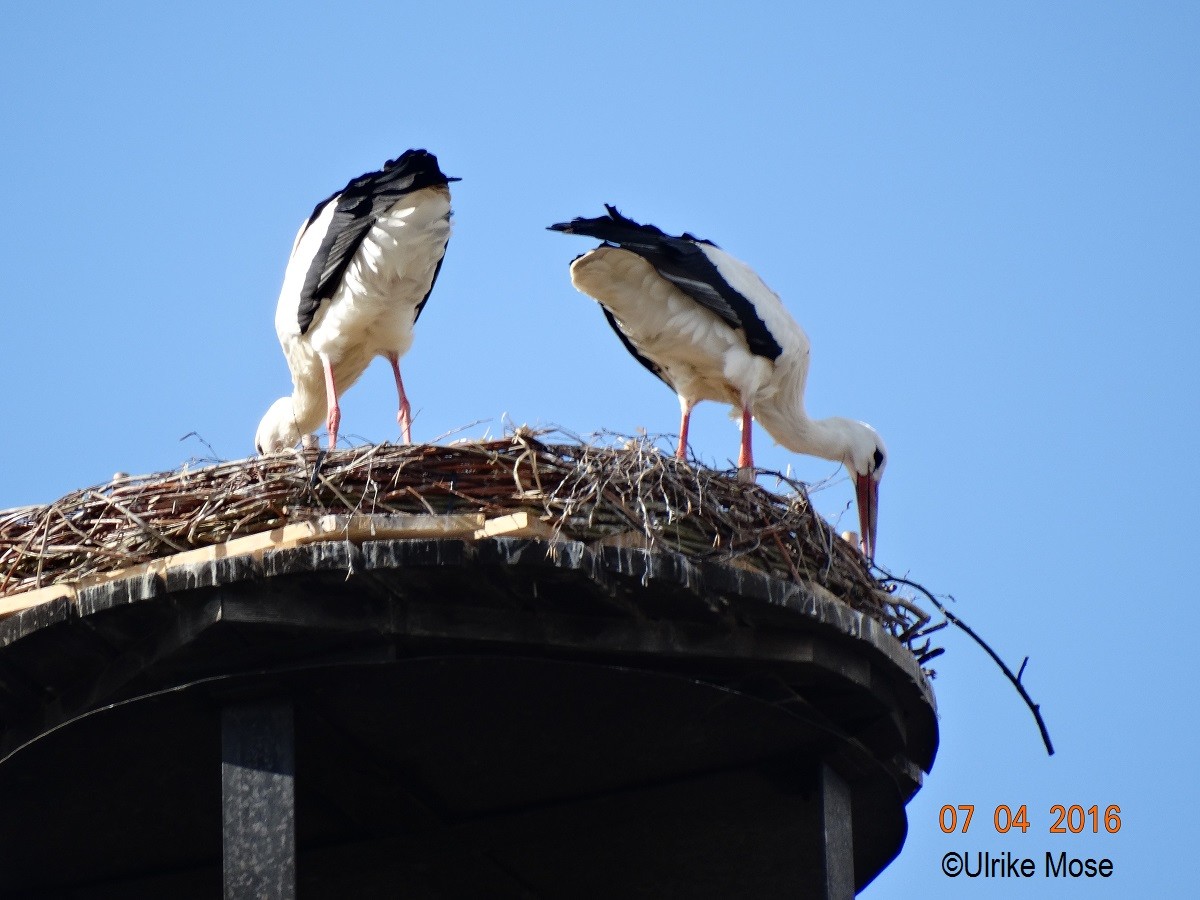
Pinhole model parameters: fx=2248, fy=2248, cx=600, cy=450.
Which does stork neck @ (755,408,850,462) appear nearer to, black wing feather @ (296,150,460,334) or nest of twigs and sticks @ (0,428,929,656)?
black wing feather @ (296,150,460,334)

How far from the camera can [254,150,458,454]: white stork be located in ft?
34.8

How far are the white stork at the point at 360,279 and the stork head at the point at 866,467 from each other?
2555 millimetres

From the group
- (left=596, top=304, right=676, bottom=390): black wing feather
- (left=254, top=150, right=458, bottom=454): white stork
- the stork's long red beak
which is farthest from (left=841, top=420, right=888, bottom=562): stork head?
(left=254, top=150, right=458, bottom=454): white stork

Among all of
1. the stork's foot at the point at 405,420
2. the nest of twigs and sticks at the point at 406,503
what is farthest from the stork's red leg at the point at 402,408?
the nest of twigs and sticks at the point at 406,503

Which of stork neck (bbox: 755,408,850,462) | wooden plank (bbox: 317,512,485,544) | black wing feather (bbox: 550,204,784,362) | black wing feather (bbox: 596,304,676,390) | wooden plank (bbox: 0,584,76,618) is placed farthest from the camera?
stork neck (bbox: 755,408,850,462)

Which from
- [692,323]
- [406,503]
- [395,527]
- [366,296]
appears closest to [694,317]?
[692,323]

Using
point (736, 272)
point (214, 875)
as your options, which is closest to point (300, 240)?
point (736, 272)

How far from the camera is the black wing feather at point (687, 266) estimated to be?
1089 centimetres

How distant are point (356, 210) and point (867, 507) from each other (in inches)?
144

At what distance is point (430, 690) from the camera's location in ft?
25.9

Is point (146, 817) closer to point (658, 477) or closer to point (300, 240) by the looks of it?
point (658, 477)

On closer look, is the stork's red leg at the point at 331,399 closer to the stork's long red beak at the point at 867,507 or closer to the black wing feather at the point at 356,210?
the black wing feather at the point at 356,210

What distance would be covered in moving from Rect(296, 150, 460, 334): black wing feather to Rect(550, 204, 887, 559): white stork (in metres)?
0.77

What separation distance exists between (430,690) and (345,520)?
790mm
